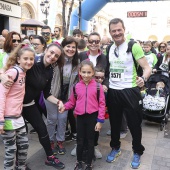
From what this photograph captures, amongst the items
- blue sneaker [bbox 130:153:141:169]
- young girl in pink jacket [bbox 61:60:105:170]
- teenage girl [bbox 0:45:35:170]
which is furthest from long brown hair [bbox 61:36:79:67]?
blue sneaker [bbox 130:153:141:169]

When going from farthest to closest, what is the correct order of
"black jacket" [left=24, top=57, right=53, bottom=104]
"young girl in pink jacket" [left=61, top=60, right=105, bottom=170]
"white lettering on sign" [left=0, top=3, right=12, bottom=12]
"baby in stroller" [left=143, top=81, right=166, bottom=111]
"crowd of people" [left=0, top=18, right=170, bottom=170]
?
"white lettering on sign" [left=0, top=3, right=12, bottom=12] → "baby in stroller" [left=143, top=81, right=166, bottom=111] → "young girl in pink jacket" [left=61, top=60, right=105, bottom=170] → "black jacket" [left=24, top=57, right=53, bottom=104] → "crowd of people" [left=0, top=18, right=170, bottom=170]

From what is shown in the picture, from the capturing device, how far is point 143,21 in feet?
159

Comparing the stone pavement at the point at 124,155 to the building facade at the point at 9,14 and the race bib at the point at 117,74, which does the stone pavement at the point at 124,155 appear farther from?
the building facade at the point at 9,14

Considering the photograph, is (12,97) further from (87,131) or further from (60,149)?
(60,149)

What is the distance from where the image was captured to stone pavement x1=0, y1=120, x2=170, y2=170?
10.6 ft

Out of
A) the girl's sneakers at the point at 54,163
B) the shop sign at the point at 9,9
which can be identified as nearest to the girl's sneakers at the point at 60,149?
the girl's sneakers at the point at 54,163

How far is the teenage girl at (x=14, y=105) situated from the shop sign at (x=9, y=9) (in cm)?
1119

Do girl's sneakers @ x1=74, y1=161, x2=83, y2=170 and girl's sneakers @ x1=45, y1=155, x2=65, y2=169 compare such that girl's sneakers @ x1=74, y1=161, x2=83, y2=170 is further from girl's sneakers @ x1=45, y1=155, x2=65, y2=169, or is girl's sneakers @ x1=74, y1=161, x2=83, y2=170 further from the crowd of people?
girl's sneakers @ x1=45, y1=155, x2=65, y2=169

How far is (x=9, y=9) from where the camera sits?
13.1 meters

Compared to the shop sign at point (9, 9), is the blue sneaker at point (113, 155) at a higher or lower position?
lower

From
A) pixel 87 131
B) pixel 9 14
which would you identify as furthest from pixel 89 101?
pixel 9 14

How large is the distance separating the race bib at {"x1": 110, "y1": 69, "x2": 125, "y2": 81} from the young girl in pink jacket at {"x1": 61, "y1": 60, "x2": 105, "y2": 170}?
0.29m

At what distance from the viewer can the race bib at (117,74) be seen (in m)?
3.09

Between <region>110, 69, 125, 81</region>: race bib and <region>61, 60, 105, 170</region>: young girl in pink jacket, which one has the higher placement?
<region>110, 69, 125, 81</region>: race bib
